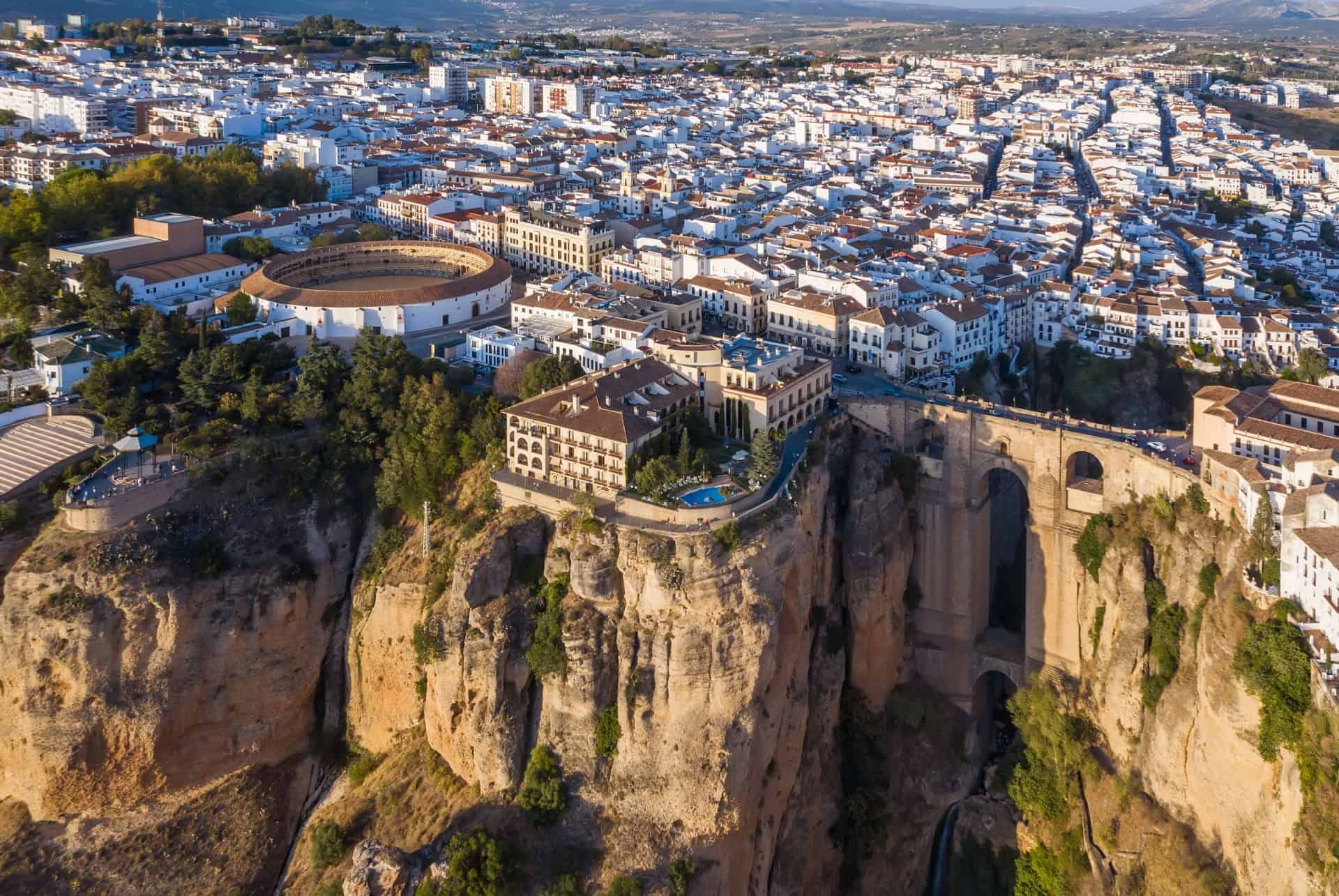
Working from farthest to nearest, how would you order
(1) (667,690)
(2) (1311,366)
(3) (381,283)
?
(3) (381,283)
(2) (1311,366)
(1) (667,690)

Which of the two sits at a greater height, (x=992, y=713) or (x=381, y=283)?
(x=381, y=283)

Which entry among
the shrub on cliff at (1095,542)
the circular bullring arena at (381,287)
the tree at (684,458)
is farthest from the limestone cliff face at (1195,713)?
the circular bullring arena at (381,287)

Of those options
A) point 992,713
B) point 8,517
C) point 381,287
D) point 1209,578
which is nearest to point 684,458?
point 1209,578

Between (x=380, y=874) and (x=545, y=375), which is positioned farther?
(x=545, y=375)

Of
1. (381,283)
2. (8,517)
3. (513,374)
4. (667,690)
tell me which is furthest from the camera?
(381,283)

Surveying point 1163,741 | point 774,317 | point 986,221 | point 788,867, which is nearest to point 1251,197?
point 986,221

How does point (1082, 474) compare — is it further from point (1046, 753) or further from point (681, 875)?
point (681, 875)
